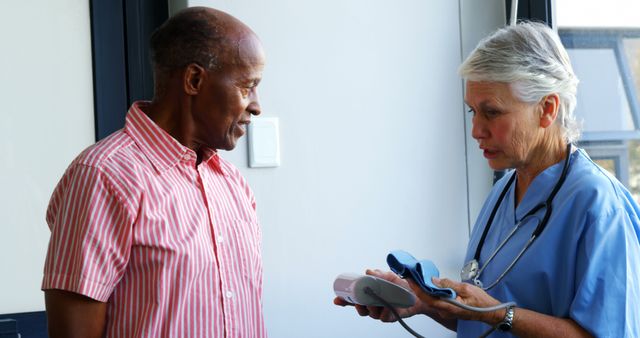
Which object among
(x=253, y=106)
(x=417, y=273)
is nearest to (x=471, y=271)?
(x=417, y=273)

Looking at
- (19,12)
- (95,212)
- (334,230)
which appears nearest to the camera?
(95,212)

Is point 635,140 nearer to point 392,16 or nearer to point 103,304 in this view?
point 392,16

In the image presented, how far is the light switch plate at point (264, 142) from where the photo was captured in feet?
7.51

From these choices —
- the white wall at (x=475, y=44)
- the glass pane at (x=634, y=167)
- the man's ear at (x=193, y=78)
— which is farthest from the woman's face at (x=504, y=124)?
the white wall at (x=475, y=44)

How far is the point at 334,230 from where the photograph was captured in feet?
7.82

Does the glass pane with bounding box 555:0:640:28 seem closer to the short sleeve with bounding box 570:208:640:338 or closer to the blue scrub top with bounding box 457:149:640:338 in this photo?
the blue scrub top with bounding box 457:149:640:338

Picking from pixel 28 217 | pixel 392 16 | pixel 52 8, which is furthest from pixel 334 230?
pixel 52 8

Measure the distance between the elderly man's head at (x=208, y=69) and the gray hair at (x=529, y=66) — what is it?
0.43 meters

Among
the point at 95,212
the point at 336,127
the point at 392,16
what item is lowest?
the point at 95,212

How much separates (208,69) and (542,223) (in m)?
0.67

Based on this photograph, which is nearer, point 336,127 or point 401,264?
point 401,264

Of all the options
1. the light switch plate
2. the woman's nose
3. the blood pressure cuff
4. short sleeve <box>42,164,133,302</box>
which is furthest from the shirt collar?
the light switch plate

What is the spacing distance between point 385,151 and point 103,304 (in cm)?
122

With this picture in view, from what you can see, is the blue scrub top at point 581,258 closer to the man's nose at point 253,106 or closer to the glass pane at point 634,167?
the man's nose at point 253,106
